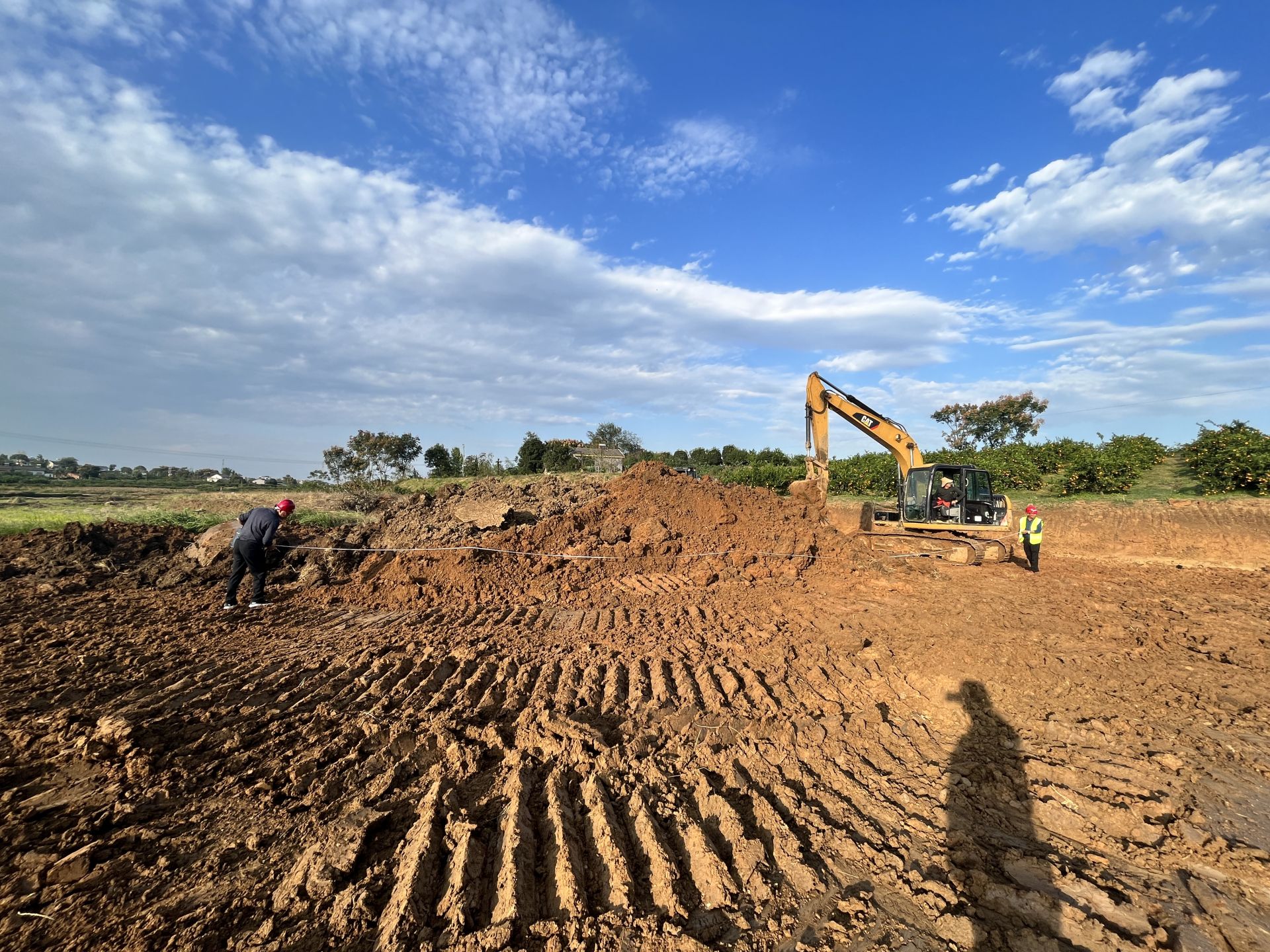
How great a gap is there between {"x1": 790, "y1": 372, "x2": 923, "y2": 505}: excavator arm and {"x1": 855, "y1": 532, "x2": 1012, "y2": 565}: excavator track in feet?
4.92

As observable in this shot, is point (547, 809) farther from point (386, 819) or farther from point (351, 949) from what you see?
point (351, 949)

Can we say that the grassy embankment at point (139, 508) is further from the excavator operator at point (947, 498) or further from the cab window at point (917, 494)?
the excavator operator at point (947, 498)

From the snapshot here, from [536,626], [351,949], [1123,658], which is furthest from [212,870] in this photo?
[1123,658]

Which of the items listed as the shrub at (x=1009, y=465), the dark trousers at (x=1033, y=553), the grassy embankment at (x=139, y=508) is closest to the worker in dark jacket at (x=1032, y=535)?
the dark trousers at (x=1033, y=553)

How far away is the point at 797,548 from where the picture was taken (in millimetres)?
11172

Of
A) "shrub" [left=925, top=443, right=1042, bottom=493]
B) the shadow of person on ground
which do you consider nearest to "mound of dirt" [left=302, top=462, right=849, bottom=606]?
the shadow of person on ground

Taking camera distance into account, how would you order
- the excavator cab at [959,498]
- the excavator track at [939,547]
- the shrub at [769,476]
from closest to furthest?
the excavator track at [939,547]
the excavator cab at [959,498]
the shrub at [769,476]

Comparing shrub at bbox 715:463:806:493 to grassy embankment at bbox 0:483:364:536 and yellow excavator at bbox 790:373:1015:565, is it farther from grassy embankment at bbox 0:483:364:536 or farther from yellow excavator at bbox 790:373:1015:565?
grassy embankment at bbox 0:483:364:536

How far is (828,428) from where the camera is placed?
13164 millimetres

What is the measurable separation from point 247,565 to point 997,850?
9.16 m

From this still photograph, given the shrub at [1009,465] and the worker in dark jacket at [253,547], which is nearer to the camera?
the worker in dark jacket at [253,547]

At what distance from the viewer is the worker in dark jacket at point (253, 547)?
779 centimetres

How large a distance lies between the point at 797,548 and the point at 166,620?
10204 millimetres

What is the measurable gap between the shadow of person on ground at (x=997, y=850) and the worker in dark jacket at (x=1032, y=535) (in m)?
7.48
